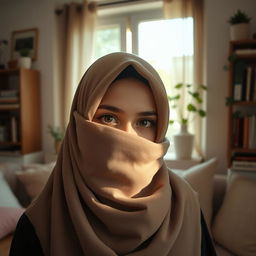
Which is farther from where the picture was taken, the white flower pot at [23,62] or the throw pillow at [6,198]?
the white flower pot at [23,62]

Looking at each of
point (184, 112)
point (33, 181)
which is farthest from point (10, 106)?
point (184, 112)

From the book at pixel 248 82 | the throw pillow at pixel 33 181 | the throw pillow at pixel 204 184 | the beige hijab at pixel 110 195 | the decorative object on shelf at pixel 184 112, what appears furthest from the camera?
the decorative object on shelf at pixel 184 112

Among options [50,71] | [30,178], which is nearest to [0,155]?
[50,71]

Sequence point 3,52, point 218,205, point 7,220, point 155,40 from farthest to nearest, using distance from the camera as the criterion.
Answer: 1. point 3,52
2. point 155,40
3. point 218,205
4. point 7,220

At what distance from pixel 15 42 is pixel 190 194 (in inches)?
119

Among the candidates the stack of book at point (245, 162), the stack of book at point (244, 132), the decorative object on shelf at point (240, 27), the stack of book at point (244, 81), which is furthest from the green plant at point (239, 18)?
the stack of book at point (245, 162)

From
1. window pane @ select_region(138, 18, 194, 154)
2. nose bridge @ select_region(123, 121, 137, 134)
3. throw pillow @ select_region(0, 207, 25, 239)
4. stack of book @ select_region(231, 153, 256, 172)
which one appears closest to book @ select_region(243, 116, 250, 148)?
stack of book @ select_region(231, 153, 256, 172)

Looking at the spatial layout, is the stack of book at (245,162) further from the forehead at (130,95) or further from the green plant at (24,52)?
the green plant at (24,52)

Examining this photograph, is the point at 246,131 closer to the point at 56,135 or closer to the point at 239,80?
the point at 239,80

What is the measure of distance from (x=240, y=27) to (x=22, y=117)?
2.32 metres

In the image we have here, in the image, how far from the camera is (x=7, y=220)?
1329 millimetres

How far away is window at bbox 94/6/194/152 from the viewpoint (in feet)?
7.90

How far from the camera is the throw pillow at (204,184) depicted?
151 centimetres

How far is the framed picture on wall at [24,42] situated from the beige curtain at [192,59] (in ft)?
5.14
